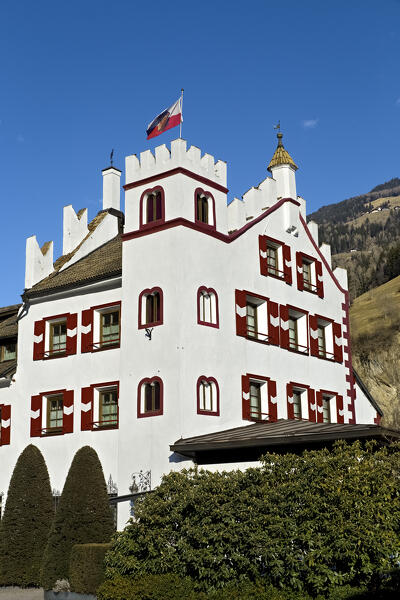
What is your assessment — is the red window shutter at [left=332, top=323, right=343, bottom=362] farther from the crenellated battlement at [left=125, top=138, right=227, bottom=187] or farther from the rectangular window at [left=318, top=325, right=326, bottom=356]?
the crenellated battlement at [left=125, top=138, right=227, bottom=187]

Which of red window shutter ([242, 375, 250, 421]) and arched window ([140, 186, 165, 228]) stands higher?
arched window ([140, 186, 165, 228])

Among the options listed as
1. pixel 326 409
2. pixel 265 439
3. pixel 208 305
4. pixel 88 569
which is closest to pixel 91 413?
pixel 208 305

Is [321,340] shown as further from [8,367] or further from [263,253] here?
[8,367]

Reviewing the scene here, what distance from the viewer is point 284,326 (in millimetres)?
33938

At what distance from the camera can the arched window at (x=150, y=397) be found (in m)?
28.0

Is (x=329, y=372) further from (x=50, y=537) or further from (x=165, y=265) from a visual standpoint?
(x=50, y=537)

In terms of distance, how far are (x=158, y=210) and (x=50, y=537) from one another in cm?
1299

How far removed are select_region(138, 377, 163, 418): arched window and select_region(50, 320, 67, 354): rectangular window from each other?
581cm

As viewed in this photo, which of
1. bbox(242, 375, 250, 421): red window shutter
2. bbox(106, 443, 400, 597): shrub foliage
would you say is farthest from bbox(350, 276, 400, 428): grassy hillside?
bbox(106, 443, 400, 597): shrub foliage

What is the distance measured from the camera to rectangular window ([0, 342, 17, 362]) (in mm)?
36312

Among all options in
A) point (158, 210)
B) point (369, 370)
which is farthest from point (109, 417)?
point (369, 370)

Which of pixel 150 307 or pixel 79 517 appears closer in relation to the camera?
pixel 79 517

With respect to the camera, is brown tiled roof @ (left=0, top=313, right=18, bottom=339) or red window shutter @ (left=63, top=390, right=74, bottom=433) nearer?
red window shutter @ (left=63, top=390, right=74, bottom=433)

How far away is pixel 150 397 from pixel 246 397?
4134mm
